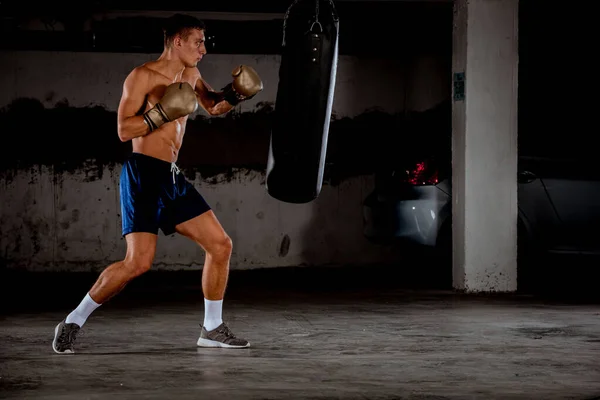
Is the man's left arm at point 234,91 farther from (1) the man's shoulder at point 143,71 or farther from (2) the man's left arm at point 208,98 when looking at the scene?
(1) the man's shoulder at point 143,71

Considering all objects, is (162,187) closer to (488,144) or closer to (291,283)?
(488,144)

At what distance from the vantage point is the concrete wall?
11594 mm

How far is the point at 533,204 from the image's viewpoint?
10031 millimetres

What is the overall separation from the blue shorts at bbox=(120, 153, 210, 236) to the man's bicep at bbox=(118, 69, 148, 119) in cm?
27

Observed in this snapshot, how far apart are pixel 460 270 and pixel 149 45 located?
4.31m

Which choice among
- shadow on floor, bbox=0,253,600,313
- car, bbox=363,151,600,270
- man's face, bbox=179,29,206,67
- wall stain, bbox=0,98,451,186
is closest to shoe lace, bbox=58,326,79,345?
man's face, bbox=179,29,206,67

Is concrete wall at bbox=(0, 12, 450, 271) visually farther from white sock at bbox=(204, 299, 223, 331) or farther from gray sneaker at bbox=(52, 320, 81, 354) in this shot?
gray sneaker at bbox=(52, 320, 81, 354)

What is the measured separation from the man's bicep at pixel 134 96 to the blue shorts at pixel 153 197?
27 cm

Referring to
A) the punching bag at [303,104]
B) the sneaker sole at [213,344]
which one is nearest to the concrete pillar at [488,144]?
the punching bag at [303,104]

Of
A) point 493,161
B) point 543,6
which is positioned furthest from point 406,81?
point 493,161

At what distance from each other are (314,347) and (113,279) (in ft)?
4.21

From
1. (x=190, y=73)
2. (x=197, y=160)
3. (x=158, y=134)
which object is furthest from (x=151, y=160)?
(x=197, y=160)

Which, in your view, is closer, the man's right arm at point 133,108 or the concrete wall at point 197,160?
the man's right arm at point 133,108

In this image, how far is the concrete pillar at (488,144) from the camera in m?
9.64
